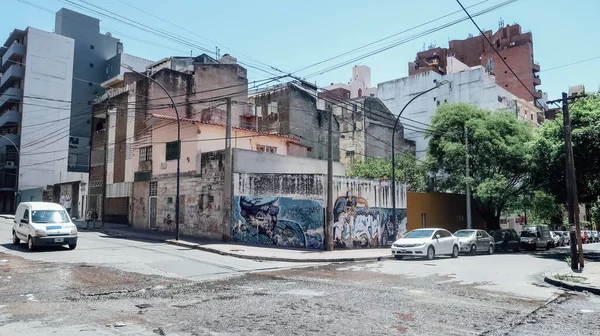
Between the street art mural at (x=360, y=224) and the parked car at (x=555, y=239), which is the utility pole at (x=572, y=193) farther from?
the parked car at (x=555, y=239)

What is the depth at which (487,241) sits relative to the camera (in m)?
24.7

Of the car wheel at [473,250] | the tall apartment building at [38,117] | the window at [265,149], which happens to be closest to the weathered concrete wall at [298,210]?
the car wheel at [473,250]

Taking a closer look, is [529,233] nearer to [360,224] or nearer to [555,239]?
[555,239]

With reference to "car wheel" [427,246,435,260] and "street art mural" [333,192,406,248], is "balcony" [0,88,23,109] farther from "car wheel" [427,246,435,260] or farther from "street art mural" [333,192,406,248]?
"car wheel" [427,246,435,260]

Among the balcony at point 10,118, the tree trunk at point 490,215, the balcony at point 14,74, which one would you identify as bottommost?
the tree trunk at point 490,215

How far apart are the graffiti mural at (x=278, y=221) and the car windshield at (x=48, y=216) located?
8.06 meters

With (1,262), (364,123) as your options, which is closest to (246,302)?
(1,262)

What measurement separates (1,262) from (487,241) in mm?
23187

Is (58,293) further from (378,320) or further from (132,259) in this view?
(378,320)

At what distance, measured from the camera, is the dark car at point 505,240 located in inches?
1127

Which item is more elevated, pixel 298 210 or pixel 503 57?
pixel 503 57

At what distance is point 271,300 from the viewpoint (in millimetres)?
8906

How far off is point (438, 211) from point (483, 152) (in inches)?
209

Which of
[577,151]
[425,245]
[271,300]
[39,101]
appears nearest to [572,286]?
[425,245]
